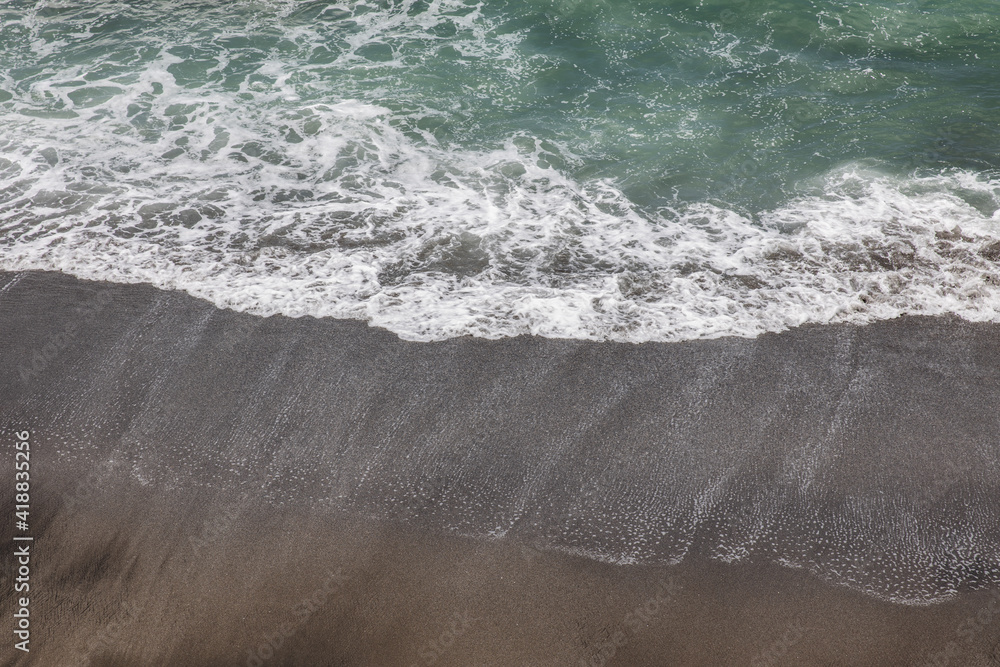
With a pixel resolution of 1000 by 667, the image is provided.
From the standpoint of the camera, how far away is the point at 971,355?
5.91m

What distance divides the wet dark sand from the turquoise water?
0.61 m

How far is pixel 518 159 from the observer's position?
870cm

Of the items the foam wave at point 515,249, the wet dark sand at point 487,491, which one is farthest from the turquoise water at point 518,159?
the wet dark sand at point 487,491

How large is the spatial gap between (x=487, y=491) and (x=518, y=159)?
524 centimetres

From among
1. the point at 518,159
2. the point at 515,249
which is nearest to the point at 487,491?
the point at 515,249

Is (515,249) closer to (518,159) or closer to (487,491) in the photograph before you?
(518,159)

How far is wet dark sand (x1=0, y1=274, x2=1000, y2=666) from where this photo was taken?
13.7 feet

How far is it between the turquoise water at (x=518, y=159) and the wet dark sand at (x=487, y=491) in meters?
0.61

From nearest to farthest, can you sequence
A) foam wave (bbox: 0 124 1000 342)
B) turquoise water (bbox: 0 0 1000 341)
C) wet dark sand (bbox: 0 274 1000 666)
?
wet dark sand (bbox: 0 274 1000 666) < foam wave (bbox: 0 124 1000 342) < turquoise water (bbox: 0 0 1000 341)

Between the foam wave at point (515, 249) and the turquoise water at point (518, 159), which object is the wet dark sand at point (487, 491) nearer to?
the foam wave at point (515, 249)

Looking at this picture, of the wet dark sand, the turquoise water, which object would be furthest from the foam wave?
the wet dark sand

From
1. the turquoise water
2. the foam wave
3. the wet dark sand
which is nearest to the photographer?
the wet dark sand

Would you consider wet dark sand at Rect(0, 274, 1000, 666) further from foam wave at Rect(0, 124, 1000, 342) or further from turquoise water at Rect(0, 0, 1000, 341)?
turquoise water at Rect(0, 0, 1000, 341)

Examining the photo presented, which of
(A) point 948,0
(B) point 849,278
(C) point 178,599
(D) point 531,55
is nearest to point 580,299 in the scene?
(B) point 849,278
